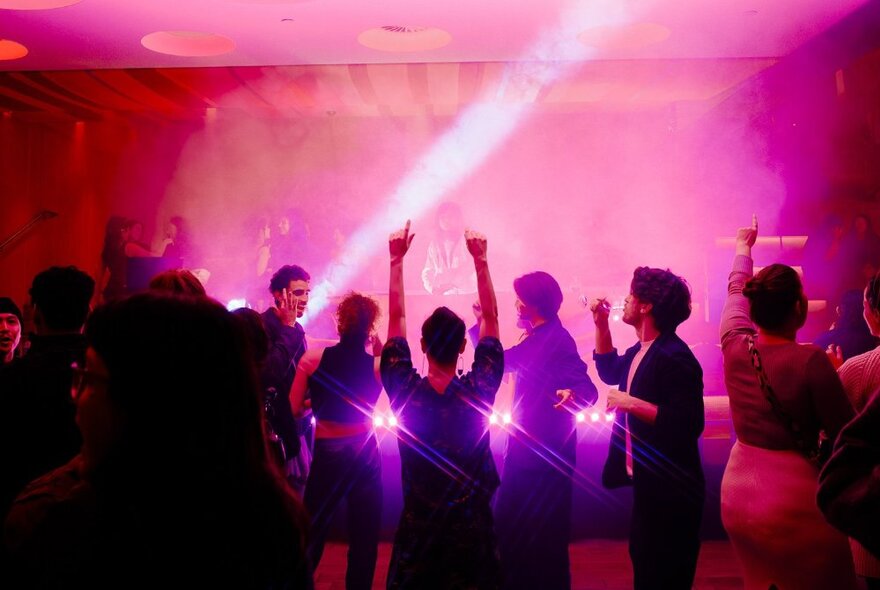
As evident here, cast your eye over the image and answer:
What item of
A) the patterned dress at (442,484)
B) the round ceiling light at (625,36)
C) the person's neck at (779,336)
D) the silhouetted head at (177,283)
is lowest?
the patterned dress at (442,484)

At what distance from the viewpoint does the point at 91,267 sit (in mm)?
5684

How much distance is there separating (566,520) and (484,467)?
937mm

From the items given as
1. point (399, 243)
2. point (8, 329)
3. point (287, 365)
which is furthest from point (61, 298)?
point (8, 329)

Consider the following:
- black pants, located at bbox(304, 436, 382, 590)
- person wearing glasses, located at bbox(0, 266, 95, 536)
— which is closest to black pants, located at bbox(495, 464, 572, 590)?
black pants, located at bbox(304, 436, 382, 590)

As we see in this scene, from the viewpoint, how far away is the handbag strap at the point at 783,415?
6.34 feet

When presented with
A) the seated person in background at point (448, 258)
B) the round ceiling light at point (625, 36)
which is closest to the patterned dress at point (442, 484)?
the round ceiling light at point (625, 36)

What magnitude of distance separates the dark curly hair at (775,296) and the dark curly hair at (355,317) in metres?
1.49

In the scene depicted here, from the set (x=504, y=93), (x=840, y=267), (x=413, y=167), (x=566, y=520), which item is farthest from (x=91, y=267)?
(x=840, y=267)

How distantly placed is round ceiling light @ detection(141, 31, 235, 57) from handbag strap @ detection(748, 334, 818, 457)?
4.14 meters

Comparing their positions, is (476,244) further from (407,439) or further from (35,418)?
(35,418)

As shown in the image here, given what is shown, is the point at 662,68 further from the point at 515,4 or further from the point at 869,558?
the point at 869,558

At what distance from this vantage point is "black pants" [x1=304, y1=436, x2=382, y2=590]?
2.80 m

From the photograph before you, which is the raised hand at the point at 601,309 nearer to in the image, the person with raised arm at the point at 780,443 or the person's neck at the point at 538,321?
the person's neck at the point at 538,321

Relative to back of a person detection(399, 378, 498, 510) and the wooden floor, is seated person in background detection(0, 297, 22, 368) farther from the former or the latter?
back of a person detection(399, 378, 498, 510)
